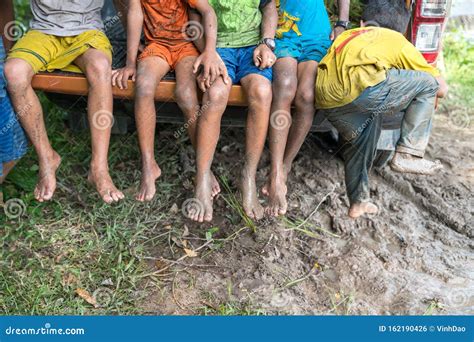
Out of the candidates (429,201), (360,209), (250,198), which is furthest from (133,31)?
(429,201)

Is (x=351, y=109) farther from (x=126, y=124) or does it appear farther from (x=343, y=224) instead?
(x=126, y=124)

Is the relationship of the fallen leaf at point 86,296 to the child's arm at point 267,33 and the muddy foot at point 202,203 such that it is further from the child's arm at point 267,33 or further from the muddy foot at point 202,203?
the child's arm at point 267,33

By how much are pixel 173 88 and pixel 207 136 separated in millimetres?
311

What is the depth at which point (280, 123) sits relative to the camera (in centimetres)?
324

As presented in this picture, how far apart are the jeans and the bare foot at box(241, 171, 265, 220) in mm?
532

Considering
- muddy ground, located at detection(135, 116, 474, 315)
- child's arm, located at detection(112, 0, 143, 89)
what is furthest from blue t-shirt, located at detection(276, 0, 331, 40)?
muddy ground, located at detection(135, 116, 474, 315)

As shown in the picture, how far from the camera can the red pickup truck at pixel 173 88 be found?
10.8ft

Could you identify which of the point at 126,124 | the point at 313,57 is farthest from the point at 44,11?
the point at 313,57

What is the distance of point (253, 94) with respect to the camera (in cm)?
318

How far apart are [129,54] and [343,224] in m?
1.57

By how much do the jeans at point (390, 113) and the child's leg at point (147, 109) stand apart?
2.90 feet

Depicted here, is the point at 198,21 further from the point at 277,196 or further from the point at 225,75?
the point at 277,196

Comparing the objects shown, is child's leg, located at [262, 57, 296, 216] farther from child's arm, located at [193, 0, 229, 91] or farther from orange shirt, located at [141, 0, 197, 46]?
orange shirt, located at [141, 0, 197, 46]

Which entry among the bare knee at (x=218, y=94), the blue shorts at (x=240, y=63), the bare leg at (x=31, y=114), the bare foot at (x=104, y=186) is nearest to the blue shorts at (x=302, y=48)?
the blue shorts at (x=240, y=63)
